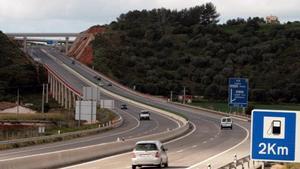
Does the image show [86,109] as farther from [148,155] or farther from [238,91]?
[148,155]

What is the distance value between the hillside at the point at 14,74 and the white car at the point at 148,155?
100m

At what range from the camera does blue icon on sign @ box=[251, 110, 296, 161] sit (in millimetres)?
7371

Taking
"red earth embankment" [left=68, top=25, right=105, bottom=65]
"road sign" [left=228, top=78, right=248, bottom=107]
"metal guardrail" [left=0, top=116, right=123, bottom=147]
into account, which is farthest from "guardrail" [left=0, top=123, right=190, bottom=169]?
"red earth embankment" [left=68, top=25, right=105, bottom=65]

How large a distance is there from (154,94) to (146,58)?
2523 centimetres

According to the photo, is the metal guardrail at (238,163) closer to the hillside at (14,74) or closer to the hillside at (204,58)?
the hillside at (204,58)

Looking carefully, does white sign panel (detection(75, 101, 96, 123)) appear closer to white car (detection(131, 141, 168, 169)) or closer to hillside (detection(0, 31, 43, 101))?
white car (detection(131, 141, 168, 169))

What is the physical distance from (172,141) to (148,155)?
26.2 meters

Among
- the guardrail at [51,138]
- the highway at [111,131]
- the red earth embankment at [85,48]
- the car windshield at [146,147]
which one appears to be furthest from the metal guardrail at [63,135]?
the red earth embankment at [85,48]

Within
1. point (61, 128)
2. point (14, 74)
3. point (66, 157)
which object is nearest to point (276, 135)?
point (66, 157)

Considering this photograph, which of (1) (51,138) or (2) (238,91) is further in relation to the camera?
(2) (238,91)

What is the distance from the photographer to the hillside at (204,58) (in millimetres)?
137125

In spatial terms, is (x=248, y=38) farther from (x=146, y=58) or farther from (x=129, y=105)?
(x=129, y=105)

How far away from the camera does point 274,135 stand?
7367mm

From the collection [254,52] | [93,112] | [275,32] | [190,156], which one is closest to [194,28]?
[275,32]
